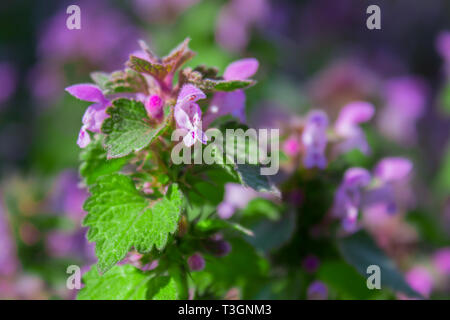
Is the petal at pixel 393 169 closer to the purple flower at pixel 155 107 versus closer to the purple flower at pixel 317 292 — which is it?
the purple flower at pixel 317 292

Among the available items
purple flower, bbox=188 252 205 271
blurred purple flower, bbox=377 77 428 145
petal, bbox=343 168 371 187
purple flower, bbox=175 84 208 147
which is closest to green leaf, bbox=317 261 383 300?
petal, bbox=343 168 371 187

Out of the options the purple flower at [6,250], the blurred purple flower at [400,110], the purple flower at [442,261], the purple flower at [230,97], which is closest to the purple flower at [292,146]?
the purple flower at [230,97]

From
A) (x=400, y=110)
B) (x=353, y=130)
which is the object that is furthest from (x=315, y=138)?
(x=400, y=110)

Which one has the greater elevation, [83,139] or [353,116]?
[353,116]

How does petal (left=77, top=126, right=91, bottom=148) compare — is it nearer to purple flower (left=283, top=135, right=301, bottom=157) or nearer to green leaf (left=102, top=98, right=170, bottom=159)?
green leaf (left=102, top=98, right=170, bottom=159)

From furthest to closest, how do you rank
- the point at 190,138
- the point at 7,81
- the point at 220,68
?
the point at 7,81 < the point at 220,68 < the point at 190,138

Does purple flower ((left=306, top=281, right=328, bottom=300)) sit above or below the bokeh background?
below

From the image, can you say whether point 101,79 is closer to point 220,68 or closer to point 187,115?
point 187,115
